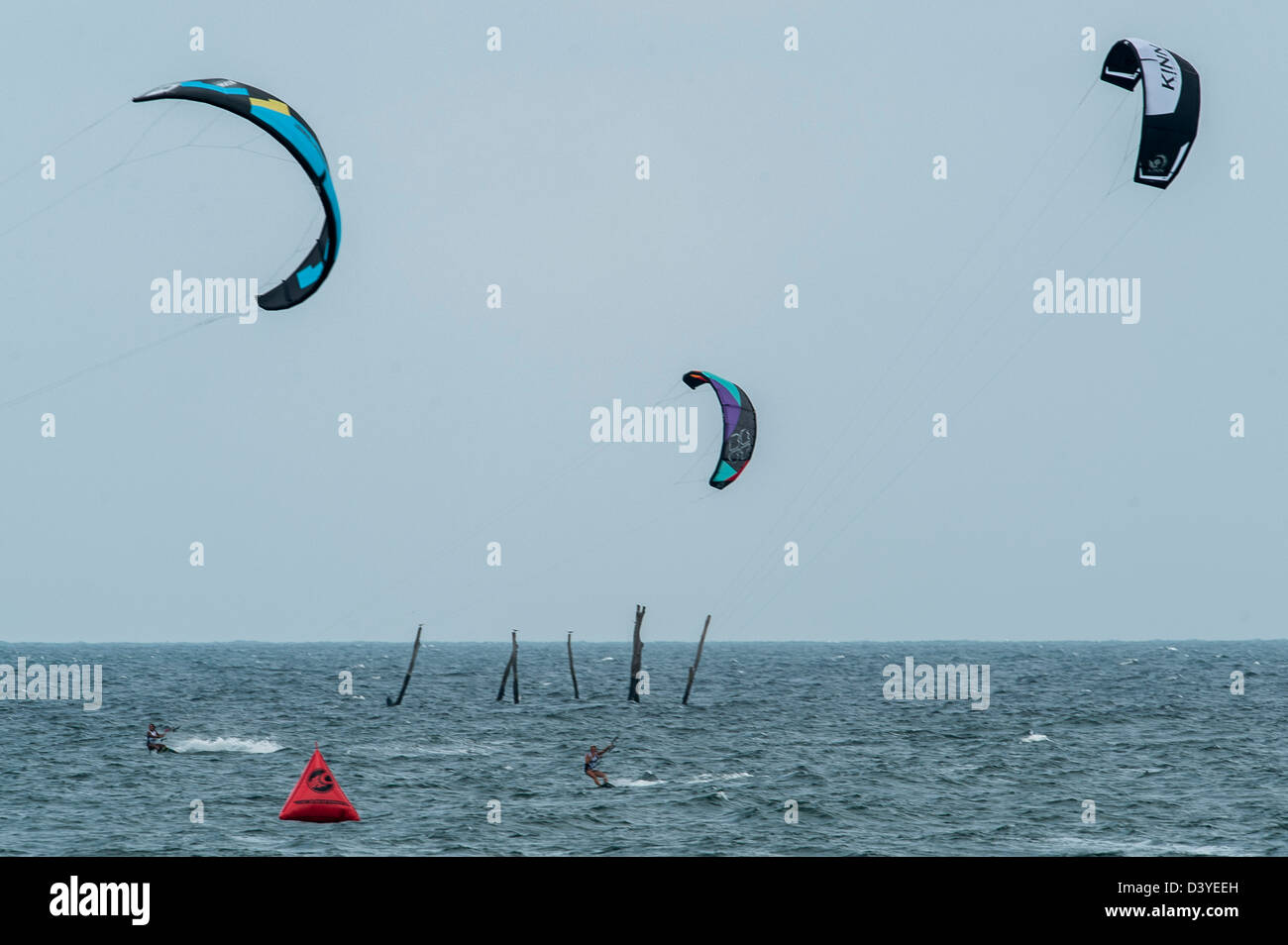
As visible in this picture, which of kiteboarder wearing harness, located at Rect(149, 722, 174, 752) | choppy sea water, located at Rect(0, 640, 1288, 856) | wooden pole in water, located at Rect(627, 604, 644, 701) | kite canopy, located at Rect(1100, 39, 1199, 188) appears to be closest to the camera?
kite canopy, located at Rect(1100, 39, 1199, 188)

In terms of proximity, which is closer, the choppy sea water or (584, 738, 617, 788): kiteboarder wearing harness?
the choppy sea water

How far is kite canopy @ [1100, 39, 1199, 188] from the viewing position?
2406 cm

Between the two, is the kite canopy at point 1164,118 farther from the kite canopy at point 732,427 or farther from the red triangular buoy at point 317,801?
the red triangular buoy at point 317,801

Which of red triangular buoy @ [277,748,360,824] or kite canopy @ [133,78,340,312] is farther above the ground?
kite canopy @ [133,78,340,312]

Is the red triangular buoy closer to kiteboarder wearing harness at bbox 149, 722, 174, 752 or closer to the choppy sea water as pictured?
the choppy sea water

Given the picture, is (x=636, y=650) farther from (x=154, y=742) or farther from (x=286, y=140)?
(x=286, y=140)

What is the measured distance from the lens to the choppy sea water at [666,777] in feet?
83.3

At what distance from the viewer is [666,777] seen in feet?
112

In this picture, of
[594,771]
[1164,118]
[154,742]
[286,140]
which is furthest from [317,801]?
[1164,118]

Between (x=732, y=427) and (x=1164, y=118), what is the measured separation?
17146 millimetres

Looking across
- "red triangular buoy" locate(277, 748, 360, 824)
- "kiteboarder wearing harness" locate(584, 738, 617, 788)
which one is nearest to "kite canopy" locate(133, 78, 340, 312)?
"red triangular buoy" locate(277, 748, 360, 824)

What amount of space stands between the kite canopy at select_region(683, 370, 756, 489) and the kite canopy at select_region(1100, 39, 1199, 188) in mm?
16514

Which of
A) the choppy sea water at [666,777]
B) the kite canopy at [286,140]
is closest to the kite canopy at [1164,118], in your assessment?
the choppy sea water at [666,777]
